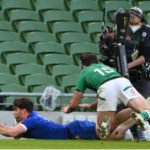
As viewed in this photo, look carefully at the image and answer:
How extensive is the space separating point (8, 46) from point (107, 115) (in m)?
6.03

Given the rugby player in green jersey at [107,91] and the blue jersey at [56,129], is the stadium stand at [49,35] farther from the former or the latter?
the rugby player in green jersey at [107,91]

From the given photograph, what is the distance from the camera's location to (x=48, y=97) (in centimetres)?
1280

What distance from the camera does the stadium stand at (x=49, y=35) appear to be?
51.1ft

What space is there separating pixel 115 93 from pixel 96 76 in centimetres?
30

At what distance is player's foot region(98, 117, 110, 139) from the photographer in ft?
34.0

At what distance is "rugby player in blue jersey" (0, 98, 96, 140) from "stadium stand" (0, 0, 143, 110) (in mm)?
3764

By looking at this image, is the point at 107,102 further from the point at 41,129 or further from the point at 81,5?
the point at 81,5

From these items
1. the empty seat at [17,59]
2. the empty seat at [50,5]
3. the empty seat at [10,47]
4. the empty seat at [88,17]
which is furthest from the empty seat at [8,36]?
the empty seat at [88,17]

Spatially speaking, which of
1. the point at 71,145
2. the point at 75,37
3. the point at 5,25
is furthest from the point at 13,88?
the point at 71,145

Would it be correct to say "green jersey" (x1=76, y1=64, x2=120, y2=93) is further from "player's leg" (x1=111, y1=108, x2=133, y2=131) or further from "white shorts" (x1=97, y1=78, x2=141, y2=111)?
"player's leg" (x1=111, y1=108, x2=133, y2=131)

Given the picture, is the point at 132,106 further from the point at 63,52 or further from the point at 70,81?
the point at 63,52

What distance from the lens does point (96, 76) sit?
10.8 m

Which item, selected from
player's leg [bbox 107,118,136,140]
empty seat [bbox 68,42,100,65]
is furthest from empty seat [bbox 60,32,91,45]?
player's leg [bbox 107,118,136,140]

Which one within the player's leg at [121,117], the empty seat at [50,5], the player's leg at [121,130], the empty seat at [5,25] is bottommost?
the empty seat at [5,25]
